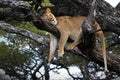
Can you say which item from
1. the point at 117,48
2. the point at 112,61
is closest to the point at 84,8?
the point at 112,61

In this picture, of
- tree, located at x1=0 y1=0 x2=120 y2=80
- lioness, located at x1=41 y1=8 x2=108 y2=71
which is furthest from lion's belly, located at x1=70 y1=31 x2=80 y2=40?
tree, located at x1=0 y1=0 x2=120 y2=80

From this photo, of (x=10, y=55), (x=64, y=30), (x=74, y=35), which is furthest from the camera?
(x=10, y=55)

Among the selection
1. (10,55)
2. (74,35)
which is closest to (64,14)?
(74,35)

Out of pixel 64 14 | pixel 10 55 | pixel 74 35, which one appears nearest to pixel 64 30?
pixel 74 35

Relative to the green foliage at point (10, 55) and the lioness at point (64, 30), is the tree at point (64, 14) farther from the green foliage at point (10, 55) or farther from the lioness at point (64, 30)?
the green foliage at point (10, 55)

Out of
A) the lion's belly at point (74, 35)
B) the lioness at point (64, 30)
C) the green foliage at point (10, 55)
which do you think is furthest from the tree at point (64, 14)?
the green foliage at point (10, 55)

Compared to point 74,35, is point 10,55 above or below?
below

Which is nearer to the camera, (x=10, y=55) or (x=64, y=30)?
(x=64, y=30)

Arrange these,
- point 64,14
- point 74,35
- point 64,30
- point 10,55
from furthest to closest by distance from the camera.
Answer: point 10,55 → point 64,14 → point 74,35 → point 64,30

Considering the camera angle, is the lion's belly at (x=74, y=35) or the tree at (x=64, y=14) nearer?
the tree at (x=64, y=14)

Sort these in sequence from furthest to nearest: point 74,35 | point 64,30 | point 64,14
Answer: point 64,14, point 74,35, point 64,30

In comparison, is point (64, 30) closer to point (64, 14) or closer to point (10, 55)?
point (64, 14)

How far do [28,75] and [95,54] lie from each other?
4283 mm

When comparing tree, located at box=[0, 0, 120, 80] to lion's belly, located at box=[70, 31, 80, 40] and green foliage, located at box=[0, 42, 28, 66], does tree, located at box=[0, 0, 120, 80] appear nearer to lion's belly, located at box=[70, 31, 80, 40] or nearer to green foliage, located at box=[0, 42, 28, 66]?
lion's belly, located at box=[70, 31, 80, 40]
